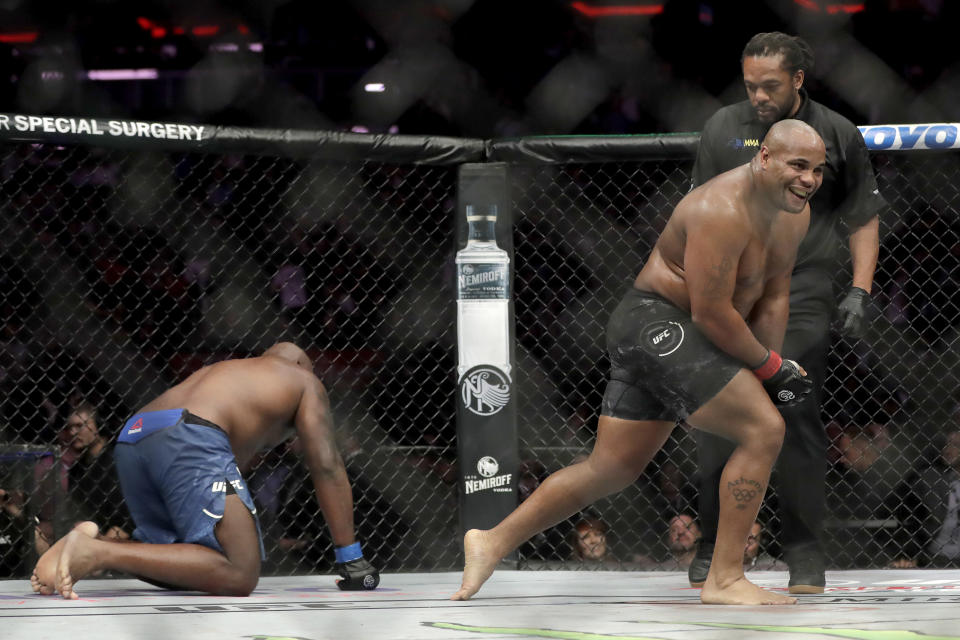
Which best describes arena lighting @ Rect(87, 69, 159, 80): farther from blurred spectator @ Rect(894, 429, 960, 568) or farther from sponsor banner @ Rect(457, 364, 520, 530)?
blurred spectator @ Rect(894, 429, 960, 568)

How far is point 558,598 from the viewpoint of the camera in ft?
7.73

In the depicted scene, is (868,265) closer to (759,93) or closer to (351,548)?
(759,93)

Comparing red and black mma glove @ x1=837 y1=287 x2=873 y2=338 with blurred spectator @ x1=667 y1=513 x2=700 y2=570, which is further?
blurred spectator @ x1=667 y1=513 x2=700 y2=570

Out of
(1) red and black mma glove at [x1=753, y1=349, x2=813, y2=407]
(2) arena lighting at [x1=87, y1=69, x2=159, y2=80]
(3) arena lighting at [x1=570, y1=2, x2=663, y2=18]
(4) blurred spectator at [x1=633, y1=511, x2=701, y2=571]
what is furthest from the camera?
(2) arena lighting at [x1=87, y1=69, x2=159, y2=80]

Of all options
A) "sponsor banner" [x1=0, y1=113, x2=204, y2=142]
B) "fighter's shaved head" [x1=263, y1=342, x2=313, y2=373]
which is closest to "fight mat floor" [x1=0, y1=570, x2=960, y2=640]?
"fighter's shaved head" [x1=263, y1=342, x2=313, y2=373]

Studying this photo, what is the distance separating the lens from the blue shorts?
2.54 m

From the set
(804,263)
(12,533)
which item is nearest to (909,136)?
(804,263)

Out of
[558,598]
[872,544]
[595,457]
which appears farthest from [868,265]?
[872,544]

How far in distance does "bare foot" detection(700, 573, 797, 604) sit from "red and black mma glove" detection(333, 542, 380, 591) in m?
0.86

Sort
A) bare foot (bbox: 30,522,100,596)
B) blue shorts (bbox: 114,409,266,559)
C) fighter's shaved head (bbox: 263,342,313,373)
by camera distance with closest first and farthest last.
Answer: bare foot (bbox: 30,522,100,596) → blue shorts (bbox: 114,409,266,559) → fighter's shaved head (bbox: 263,342,313,373)

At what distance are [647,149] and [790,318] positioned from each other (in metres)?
0.86

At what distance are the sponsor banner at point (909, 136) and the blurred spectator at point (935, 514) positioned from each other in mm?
1073

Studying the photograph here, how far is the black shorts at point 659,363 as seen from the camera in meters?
2.14

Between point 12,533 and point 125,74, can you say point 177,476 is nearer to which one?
point 12,533
